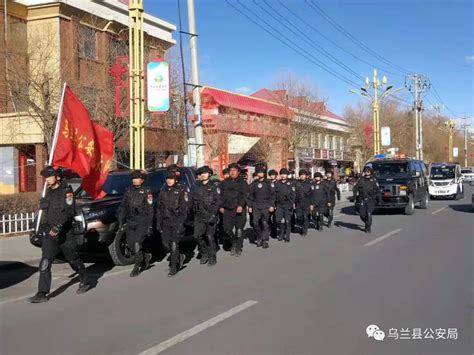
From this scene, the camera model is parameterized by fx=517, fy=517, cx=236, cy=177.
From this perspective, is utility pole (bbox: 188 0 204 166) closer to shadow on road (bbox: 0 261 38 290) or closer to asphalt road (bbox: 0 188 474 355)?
asphalt road (bbox: 0 188 474 355)

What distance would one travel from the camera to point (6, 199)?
13.4 metres

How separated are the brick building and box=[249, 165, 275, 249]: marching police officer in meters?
8.20

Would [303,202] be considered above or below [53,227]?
below

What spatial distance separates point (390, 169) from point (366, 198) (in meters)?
6.68

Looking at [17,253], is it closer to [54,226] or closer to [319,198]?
[54,226]

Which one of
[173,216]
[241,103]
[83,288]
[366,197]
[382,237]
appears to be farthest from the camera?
[241,103]

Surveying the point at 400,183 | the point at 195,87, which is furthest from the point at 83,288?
the point at 400,183

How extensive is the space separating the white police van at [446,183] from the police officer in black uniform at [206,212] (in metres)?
20.5

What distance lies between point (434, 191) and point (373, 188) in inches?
578

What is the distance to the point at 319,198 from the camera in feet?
47.6

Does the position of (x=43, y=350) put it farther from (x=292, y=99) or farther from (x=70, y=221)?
(x=292, y=99)

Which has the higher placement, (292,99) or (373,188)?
(292,99)

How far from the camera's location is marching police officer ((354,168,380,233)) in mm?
13766

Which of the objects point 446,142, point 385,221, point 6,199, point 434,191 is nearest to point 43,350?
point 6,199
